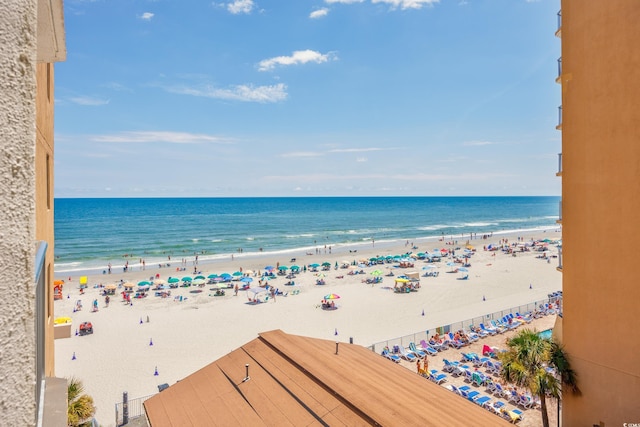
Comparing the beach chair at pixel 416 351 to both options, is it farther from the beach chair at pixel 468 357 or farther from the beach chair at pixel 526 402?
the beach chair at pixel 526 402

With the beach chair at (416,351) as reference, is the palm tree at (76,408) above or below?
above

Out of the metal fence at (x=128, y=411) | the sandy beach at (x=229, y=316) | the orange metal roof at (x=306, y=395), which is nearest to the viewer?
the orange metal roof at (x=306, y=395)

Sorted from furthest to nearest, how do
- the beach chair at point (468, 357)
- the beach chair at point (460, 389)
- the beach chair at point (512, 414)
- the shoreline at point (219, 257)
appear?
the shoreline at point (219, 257) → the beach chair at point (468, 357) → the beach chair at point (460, 389) → the beach chair at point (512, 414)

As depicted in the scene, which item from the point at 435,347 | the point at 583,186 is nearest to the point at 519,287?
the point at 435,347

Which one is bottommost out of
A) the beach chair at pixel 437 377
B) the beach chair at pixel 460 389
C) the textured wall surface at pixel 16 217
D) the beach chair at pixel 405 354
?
the beach chair at pixel 437 377

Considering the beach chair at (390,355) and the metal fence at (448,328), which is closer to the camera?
the beach chair at (390,355)

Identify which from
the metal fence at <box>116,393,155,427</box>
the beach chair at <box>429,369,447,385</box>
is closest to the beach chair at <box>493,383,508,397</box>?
the beach chair at <box>429,369,447,385</box>

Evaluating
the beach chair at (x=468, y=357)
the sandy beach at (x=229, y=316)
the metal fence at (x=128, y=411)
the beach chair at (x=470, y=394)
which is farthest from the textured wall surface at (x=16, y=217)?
the beach chair at (x=468, y=357)
